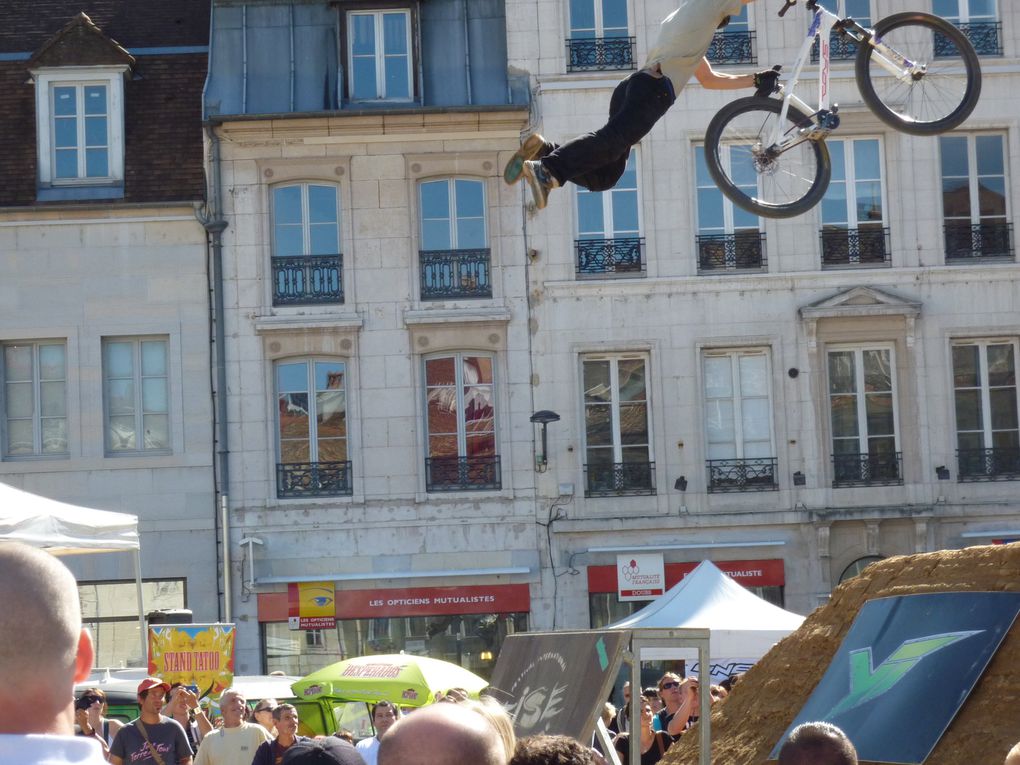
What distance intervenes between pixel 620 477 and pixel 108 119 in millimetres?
9559

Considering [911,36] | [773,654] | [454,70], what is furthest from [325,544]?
[773,654]

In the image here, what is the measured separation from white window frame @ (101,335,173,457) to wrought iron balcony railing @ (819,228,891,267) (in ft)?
33.4

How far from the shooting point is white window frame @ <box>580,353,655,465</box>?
24.3 meters

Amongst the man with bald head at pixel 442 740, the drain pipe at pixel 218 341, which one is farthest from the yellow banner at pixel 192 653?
the man with bald head at pixel 442 740

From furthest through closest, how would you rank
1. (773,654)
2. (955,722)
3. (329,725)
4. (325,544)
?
1. (325,544)
2. (329,725)
3. (773,654)
4. (955,722)

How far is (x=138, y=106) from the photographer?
24.9m

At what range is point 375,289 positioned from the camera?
79.6 ft

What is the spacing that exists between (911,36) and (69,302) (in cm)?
1327

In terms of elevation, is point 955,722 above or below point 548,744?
below

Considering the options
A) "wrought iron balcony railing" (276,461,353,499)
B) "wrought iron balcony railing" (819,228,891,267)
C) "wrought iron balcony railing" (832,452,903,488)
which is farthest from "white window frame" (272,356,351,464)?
"wrought iron balcony railing" (819,228,891,267)

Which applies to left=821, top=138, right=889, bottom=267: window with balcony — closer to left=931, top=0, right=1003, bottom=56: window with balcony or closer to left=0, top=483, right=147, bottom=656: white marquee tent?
left=931, top=0, right=1003, bottom=56: window with balcony

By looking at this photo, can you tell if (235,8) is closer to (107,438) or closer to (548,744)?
(107,438)

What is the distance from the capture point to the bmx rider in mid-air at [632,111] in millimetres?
8656

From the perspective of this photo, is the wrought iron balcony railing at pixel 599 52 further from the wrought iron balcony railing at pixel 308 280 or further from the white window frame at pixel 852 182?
the wrought iron balcony railing at pixel 308 280
